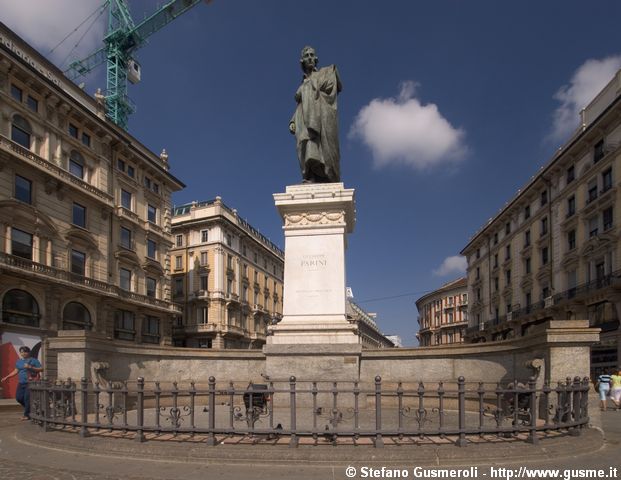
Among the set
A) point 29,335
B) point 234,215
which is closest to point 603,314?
point 29,335

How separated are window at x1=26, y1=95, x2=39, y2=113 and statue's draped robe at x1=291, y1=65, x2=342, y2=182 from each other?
25.6m

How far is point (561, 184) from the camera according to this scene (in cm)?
4284

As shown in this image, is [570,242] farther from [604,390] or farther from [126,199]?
[126,199]

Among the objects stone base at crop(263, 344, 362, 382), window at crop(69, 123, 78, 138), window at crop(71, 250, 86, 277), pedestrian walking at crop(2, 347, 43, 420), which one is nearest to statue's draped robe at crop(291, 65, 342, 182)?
stone base at crop(263, 344, 362, 382)

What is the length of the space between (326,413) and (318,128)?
7.06 m

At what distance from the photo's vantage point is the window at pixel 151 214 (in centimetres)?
4369

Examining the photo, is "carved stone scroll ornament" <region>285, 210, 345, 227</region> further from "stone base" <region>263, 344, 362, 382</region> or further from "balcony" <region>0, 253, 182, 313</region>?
"balcony" <region>0, 253, 182, 313</region>

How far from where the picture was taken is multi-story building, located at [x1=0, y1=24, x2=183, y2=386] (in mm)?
28422

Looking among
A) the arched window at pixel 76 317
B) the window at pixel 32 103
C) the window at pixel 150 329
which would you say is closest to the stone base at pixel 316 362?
the arched window at pixel 76 317

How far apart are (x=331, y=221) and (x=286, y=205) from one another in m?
1.19

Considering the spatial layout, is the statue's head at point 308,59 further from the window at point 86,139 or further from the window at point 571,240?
the window at point 571,240

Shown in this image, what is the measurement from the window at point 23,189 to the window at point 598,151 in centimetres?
4058

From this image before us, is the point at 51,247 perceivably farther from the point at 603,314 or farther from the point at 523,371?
the point at 603,314

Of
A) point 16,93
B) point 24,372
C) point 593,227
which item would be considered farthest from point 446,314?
point 24,372
